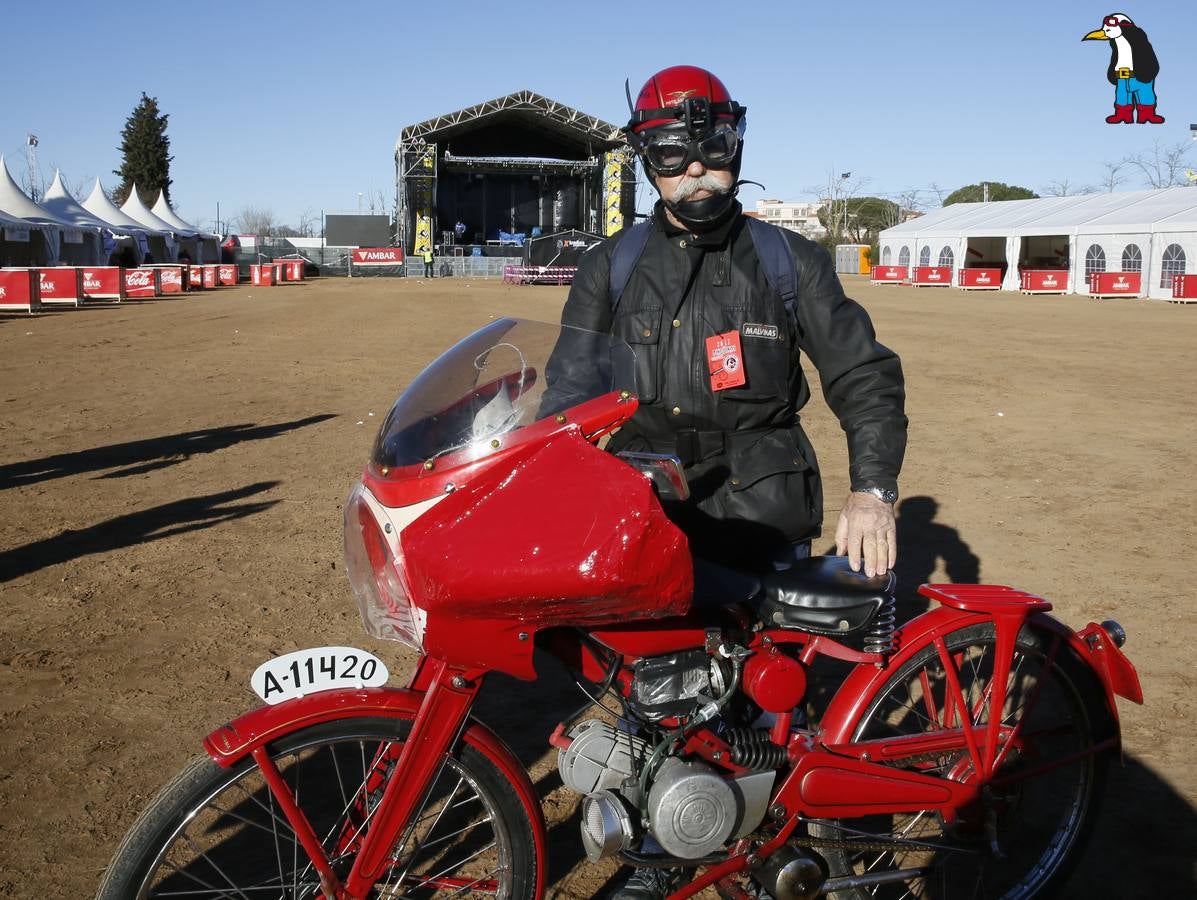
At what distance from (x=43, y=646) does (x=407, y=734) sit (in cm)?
312

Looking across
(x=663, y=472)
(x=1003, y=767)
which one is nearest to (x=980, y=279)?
(x=1003, y=767)

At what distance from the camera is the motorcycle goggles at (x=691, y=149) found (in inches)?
106

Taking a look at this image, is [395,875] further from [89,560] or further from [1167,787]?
[89,560]

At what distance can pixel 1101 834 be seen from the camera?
3.22 metres

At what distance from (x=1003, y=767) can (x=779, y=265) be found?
1431mm

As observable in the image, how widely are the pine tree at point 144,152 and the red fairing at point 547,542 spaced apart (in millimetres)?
83474

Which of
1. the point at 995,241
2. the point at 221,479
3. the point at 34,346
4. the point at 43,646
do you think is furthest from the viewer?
the point at 995,241

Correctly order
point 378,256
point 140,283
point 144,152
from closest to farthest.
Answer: point 140,283 < point 378,256 < point 144,152

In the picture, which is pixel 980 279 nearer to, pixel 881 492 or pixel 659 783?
pixel 881 492

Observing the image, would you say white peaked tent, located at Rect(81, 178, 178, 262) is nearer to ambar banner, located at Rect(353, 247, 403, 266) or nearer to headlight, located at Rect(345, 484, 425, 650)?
ambar banner, located at Rect(353, 247, 403, 266)

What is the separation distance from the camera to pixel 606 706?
8.21ft

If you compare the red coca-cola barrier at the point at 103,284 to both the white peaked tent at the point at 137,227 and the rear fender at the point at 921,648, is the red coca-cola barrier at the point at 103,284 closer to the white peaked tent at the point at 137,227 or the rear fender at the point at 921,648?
the white peaked tent at the point at 137,227

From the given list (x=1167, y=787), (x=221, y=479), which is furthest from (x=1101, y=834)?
(x=221, y=479)

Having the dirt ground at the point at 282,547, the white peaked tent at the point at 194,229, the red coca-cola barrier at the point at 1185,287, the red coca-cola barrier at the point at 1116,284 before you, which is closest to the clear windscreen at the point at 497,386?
the dirt ground at the point at 282,547
